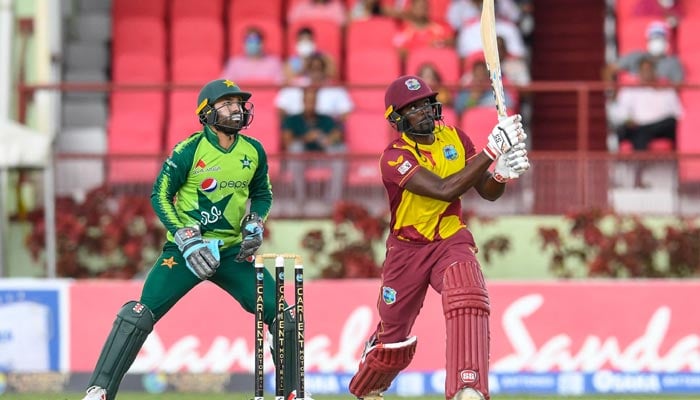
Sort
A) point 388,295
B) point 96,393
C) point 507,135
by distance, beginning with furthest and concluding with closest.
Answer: point 388,295 < point 96,393 < point 507,135

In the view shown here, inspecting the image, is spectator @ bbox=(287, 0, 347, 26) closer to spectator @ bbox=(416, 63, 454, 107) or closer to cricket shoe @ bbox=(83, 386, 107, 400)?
spectator @ bbox=(416, 63, 454, 107)

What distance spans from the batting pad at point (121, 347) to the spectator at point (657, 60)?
729 centimetres

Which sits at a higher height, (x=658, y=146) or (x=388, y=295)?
(x=658, y=146)

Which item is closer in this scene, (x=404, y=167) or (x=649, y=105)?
(x=404, y=167)

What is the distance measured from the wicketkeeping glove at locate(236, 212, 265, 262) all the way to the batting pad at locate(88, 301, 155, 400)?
645 mm

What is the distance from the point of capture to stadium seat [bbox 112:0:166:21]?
15945 mm

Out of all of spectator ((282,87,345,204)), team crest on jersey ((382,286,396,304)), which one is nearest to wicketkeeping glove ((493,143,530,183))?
team crest on jersey ((382,286,396,304))

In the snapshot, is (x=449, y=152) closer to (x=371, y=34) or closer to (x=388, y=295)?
(x=388, y=295)

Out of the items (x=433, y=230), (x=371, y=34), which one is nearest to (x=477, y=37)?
(x=371, y=34)

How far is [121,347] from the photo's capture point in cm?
877

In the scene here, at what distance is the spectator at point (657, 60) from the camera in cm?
1465

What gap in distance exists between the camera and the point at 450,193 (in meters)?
8.45

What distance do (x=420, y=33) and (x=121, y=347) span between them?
23.9ft

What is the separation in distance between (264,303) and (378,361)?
2.51ft
